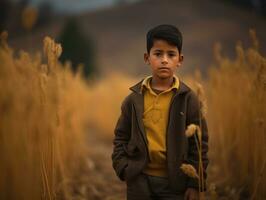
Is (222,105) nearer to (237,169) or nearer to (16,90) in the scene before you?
(237,169)

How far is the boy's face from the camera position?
1477 mm

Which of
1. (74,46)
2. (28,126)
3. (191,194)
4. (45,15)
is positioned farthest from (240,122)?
(45,15)

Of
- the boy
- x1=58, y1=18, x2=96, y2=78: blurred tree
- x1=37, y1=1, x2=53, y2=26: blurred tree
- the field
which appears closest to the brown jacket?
the boy

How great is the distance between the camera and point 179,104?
150 centimetres

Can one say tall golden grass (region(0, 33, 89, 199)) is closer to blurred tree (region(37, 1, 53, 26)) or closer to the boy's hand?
the boy's hand

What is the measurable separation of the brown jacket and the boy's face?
0.08 meters

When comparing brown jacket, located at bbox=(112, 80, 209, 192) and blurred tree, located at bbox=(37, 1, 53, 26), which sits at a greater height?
blurred tree, located at bbox=(37, 1, 53, 26)

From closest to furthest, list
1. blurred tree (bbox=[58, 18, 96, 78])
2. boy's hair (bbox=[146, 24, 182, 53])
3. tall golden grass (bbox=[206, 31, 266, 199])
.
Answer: boy's hair (bbox=[146, 24, 182, 53]) < tall golden grass (bbox=[206, 31, 266, 199]) < blurred tree (bbox=[58, 18, 96, 78])

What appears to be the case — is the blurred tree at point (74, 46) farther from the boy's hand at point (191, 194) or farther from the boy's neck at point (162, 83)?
the boy's hand at point (191, 194)

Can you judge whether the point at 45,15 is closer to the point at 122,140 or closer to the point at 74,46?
the point at 74,46

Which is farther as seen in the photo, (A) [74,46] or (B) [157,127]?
(A) [74,46]

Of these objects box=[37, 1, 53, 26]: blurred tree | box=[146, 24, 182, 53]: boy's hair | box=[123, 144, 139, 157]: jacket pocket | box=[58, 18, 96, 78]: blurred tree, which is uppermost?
box=[37, 1, 53, 26]: blurred tree

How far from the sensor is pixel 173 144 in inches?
58.1

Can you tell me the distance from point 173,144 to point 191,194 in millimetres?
201
